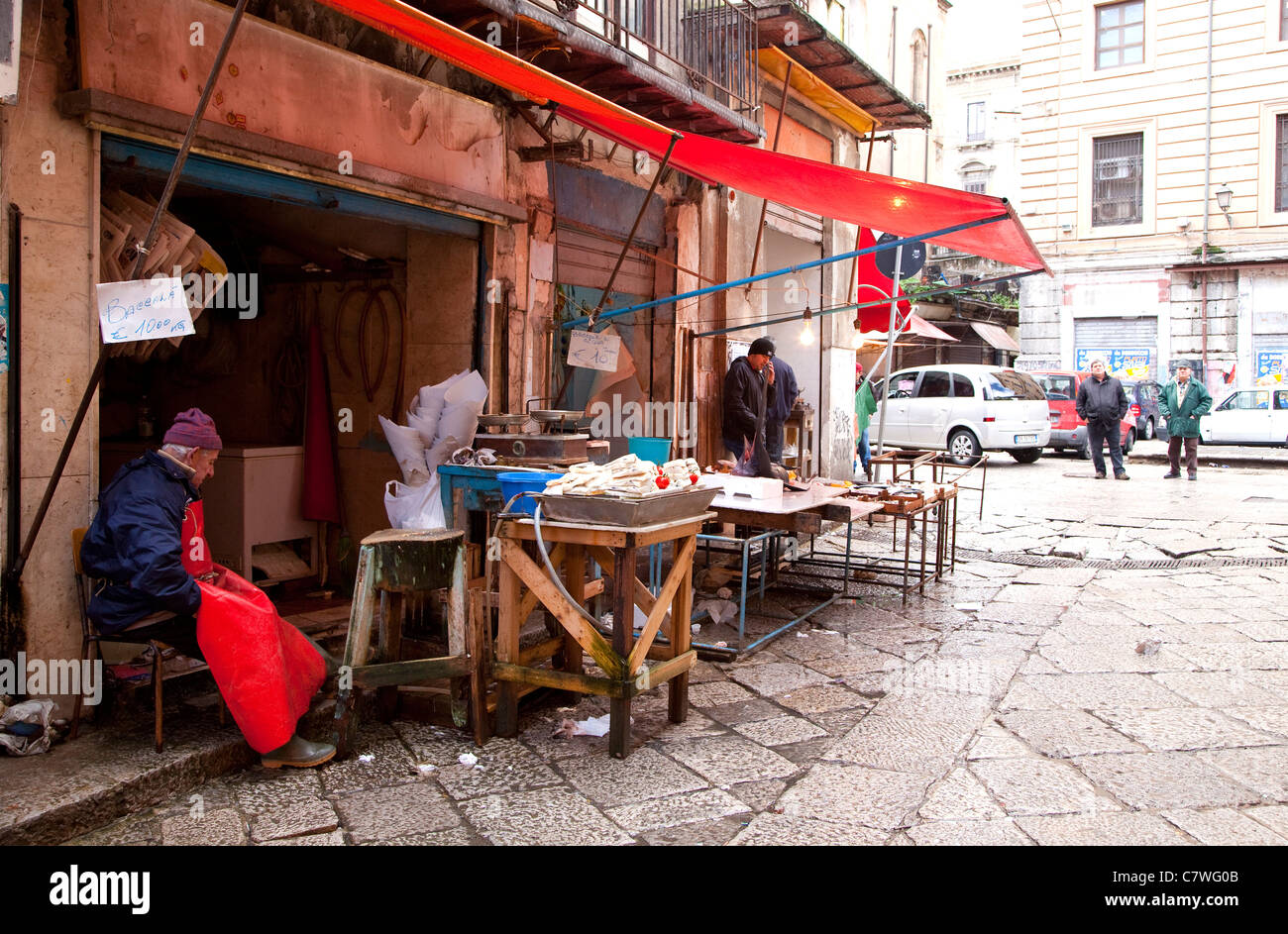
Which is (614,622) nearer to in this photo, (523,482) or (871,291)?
(523,482)

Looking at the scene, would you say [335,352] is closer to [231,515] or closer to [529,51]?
[231,515]

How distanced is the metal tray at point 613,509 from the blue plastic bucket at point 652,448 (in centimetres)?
310

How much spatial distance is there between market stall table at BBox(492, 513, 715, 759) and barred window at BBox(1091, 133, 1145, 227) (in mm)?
24413

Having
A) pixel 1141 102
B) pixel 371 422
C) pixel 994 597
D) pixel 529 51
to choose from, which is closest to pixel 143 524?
pixel 371 422

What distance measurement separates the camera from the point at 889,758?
4.39 m

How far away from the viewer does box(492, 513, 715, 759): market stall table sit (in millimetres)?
A: 4219

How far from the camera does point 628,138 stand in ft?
22.3

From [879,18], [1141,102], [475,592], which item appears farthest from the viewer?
[1141,102]

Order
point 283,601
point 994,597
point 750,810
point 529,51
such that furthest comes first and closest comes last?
1. point 994,597
2. point 283,601
3. point 529,51
4. point 750,810

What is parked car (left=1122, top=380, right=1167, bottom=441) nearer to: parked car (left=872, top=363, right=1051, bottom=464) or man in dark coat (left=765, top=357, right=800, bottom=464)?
parked car (left=872, top=363, right=1051, bottom=464)

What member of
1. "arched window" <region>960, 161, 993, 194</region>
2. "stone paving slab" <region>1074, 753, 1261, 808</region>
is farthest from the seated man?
"arched window" <region>960, 161, 993, 194</region>

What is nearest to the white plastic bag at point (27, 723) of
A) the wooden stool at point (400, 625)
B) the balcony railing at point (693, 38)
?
the wooden stool at point (400, 625)

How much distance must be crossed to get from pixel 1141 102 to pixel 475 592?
25.8 metres

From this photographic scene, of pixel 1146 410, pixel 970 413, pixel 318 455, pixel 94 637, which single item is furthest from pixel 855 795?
pixel 1146 410
